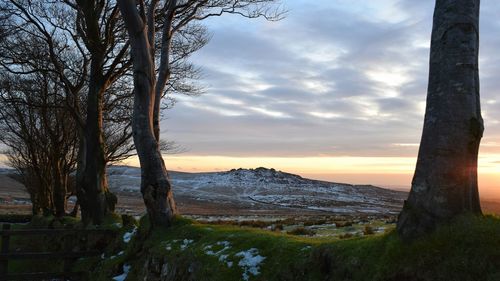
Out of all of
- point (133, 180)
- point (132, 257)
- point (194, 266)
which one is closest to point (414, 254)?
point (194, 266)

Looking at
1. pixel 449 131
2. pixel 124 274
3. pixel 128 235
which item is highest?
pixel 449 131

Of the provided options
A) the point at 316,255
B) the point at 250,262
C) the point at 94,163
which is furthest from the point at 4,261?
the point at 316,255

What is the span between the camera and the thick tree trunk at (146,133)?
11.5 meters

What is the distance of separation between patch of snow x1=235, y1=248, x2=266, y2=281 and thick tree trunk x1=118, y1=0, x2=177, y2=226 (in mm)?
4149

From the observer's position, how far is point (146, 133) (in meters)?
11.6

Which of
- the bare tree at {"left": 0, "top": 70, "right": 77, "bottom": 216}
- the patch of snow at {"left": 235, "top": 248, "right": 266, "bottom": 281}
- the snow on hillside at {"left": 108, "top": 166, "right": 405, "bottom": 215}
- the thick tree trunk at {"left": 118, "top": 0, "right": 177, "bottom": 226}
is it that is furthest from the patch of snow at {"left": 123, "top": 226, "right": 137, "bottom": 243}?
the snow on hillside at {"left": 108, "top": 166, "right": 405, "bottom": 215}

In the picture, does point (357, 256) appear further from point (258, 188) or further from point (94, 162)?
point (258, 188)

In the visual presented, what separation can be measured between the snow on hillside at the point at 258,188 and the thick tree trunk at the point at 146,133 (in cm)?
8745

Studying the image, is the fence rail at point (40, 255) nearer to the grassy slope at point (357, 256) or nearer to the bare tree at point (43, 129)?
the grassy slope at point (357, 256)

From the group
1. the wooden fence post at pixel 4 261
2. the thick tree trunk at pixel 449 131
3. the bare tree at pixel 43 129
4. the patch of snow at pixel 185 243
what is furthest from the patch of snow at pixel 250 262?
the bare tree at pixel 43 129

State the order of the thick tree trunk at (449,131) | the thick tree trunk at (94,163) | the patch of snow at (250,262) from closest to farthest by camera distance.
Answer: the thick tree trunk at (449,131) < the patch of snow at (250,262) < the thick tree trunk at (94,163)

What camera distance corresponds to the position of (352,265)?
231 inches

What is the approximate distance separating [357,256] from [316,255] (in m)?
0.76

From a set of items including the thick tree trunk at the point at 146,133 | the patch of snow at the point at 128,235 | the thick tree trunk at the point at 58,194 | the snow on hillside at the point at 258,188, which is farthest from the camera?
the snow on hillside at the point at 258,188
